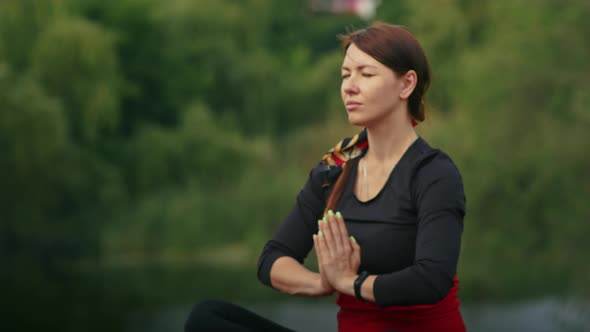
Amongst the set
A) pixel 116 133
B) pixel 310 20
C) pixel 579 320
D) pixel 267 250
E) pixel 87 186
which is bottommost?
pixel 579 320

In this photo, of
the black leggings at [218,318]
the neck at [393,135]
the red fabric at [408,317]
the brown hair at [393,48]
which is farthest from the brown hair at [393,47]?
the black leggings at [218,318]

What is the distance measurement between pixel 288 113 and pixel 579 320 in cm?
1556

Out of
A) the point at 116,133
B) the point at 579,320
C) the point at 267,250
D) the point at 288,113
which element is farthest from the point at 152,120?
the point at 267,250

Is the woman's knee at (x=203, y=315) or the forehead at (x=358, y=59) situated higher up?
the forehead at (x=358, y=59)

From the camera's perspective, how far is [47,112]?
19.5m

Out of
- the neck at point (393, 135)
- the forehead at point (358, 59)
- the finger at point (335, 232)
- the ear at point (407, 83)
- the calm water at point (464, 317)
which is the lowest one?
the calm water at point (464, 317)

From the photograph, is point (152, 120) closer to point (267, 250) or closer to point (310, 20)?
point (310, 20)

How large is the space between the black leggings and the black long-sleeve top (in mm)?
277

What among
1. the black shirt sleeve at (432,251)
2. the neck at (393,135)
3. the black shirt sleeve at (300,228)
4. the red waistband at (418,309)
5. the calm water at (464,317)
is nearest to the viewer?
the black shirt sleeve at (432,251)

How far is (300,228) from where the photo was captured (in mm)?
2471

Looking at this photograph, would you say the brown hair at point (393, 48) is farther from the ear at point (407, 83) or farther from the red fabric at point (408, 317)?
the red fabric at point (408, 317)

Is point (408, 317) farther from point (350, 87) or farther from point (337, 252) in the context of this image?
point (350, 87)

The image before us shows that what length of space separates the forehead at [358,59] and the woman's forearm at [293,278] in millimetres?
466

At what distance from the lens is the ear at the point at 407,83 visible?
2.32 metres
